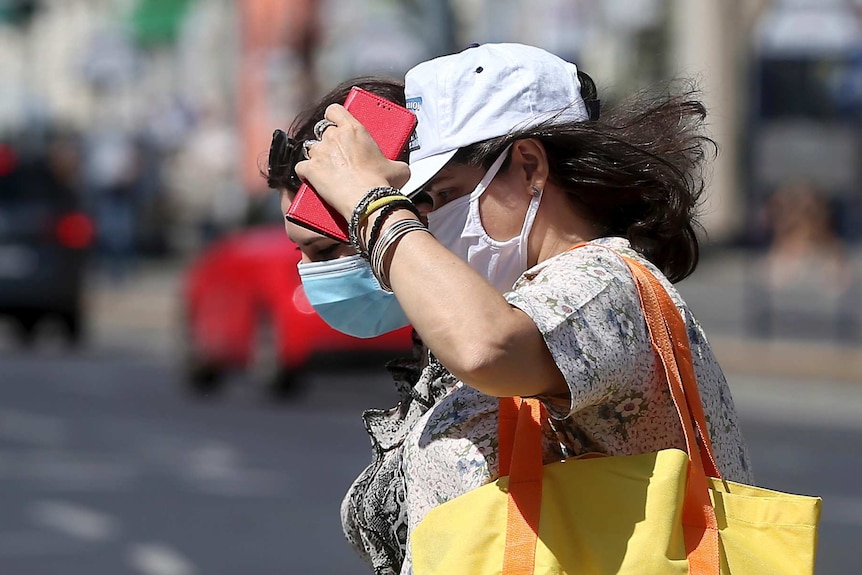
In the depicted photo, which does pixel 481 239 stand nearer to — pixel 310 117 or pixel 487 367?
pixel 487 367

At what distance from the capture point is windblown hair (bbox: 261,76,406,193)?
2.49 metres

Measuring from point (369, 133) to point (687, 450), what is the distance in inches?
22.7

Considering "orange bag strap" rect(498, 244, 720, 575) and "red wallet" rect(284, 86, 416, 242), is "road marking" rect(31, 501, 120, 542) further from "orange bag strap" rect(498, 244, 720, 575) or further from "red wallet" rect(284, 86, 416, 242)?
"orange bag strap" rect(498, 244, 720, 575)

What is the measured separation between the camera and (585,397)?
1.96 m

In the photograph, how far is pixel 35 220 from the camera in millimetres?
17047

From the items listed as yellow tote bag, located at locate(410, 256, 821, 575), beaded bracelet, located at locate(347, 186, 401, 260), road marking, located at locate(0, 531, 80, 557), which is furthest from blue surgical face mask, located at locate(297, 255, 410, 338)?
road marking, located at locate(0, 531, 80, 557)

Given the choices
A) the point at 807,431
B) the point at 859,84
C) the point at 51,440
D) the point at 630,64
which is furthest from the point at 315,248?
the point at 630,64

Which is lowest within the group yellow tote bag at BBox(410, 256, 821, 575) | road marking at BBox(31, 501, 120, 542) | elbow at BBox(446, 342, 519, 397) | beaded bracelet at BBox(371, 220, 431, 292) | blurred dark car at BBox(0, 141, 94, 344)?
blurred dark car at BBox(0, 141, 94, 344)

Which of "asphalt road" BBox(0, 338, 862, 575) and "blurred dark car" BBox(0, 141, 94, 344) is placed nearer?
"asphalt road" BBox(0, 338, 862, 575)

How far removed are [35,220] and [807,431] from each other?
8.83m

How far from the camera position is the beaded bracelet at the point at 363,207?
2053 millimetres

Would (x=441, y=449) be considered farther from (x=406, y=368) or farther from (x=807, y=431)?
(x=807, y=431)

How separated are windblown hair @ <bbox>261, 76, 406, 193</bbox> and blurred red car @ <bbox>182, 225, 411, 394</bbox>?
29.5 feet

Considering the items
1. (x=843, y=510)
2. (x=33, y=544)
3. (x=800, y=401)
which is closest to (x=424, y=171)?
(x=33, y=544)
